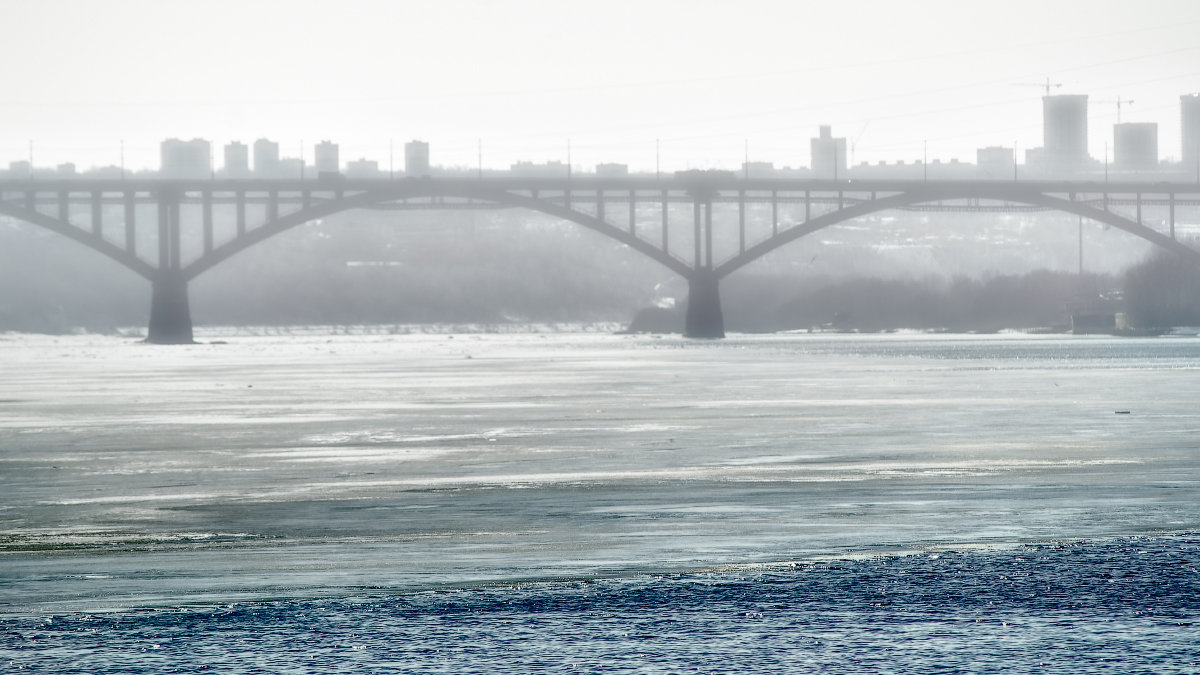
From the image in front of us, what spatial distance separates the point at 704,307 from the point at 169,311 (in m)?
33.5

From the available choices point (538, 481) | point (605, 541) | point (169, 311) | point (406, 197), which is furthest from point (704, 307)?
point (605, 541)

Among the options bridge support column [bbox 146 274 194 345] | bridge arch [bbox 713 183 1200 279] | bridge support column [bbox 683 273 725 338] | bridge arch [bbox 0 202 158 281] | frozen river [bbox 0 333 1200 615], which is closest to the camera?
frozen river [bbox 0 333 1200 615]

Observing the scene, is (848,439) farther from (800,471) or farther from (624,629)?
(624,629)

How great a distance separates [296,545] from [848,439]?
40.1ft

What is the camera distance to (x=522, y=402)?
3381 centimetres

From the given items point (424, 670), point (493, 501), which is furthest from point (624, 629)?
point (493, 501)

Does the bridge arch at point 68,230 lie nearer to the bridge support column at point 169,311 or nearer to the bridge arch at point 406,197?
the bridge support column at point 169,311

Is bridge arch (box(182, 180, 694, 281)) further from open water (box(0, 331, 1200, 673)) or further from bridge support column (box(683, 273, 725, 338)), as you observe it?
open water (box(0, 331, 1200, 673))

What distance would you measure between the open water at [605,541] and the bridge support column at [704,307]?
75215 mm

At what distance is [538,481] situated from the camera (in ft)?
55.8

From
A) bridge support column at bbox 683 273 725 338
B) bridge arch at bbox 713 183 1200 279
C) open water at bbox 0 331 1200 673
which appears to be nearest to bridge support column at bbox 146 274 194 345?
bridge support column at bbox 683 273 725 338

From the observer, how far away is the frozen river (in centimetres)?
1090

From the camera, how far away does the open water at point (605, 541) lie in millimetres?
7906

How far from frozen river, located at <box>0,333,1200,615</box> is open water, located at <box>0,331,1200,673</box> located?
63mm
